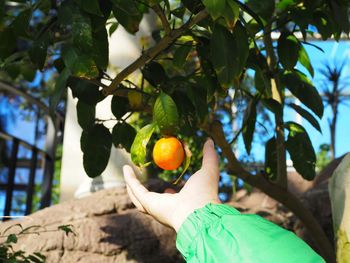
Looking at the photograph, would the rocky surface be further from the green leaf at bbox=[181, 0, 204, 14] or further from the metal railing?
the green leaf at bbox=[181, 0, 204, 14]

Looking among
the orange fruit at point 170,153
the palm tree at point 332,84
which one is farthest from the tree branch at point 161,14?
the palm tree at point 332,84

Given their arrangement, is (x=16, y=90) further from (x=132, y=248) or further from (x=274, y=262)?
(x=274, y=262)

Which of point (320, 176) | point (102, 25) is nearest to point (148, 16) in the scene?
point (320, 176)

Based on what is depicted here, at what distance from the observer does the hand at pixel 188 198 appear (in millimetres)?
1264

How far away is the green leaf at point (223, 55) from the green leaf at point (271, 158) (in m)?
1.21

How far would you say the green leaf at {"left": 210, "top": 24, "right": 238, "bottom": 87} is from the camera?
6.28 feet

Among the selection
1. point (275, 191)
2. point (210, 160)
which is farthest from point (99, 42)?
point (275, 191)

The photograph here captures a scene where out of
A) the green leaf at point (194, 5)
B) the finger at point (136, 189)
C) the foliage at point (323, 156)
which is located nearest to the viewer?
the finger at point (136, 189)

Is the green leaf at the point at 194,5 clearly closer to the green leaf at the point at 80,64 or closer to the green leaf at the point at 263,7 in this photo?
the green leaf at the point at 80,64

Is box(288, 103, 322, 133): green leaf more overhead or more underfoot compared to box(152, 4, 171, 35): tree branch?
more underfoot

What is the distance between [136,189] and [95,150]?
980mm

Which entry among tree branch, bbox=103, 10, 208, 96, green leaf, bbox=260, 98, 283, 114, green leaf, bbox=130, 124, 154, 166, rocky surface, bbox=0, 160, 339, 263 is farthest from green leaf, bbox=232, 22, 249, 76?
rocky surface, bbox=0, 160, 339, 263

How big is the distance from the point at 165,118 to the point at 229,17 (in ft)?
1.10

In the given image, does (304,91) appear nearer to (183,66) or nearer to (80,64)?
(183,66)
